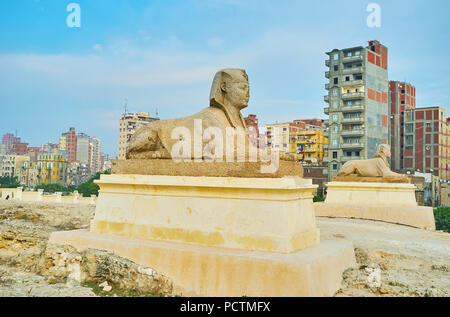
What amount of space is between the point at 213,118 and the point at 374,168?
270 inches

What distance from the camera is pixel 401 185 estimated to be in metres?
10.7

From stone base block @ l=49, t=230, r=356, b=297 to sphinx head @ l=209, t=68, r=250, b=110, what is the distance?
219 cm

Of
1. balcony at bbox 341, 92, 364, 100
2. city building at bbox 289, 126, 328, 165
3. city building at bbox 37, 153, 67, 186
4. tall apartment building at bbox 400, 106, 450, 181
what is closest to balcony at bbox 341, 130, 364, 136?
balcony at bbox 341, 92, 364, 100

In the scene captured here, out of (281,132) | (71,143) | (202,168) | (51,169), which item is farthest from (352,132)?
(71,143)

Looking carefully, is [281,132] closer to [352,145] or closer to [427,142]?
[352,145]

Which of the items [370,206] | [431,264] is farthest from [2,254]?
[370,206]

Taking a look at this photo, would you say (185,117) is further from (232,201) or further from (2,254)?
Answer: (2,254)

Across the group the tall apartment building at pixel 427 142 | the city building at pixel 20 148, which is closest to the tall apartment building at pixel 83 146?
the city building at pixel 20 148

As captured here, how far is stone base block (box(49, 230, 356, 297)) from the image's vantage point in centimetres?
421

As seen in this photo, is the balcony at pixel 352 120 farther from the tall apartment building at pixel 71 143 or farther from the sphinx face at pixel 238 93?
the tall apartment building at pixel 71 143

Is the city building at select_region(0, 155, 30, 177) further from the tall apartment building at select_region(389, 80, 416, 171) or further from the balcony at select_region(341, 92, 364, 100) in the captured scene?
the tall apartment building at select_region(389, 80, 416, 171)

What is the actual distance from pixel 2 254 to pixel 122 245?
3026 millimetres

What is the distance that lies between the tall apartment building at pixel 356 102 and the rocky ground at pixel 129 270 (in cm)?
3601

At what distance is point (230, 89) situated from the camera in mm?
5992
